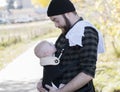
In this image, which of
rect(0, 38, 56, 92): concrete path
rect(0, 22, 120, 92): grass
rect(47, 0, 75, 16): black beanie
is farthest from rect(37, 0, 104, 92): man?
rect(0, 38, 56, 92): concrete path

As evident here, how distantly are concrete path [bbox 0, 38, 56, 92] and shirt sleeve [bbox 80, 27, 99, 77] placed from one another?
442cm

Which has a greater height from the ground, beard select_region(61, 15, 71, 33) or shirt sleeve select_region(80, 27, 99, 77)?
beard select_region(61, 15, 71, 33)

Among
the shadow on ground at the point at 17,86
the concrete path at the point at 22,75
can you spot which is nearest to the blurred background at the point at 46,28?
the concrete path at the point at 22,75

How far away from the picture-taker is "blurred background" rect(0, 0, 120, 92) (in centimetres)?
616

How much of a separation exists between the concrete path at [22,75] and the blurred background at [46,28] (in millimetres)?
273

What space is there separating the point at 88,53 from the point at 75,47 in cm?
8

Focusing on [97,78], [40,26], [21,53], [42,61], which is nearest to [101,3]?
[97,78]

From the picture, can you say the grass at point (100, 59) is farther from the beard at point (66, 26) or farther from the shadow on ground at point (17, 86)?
the beard at point (66, 26)

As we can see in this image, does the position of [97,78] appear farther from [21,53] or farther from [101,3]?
[21,53]

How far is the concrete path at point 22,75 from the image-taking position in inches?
265

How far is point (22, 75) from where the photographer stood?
7395 mm

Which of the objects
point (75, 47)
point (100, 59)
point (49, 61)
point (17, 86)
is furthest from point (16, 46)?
point (75, 47)

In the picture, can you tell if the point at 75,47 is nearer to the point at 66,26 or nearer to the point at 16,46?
the point at 66,26

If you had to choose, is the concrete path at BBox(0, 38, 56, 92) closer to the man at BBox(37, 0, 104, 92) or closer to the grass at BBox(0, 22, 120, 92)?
the grass at BBox(0, 22, 120, 92)
